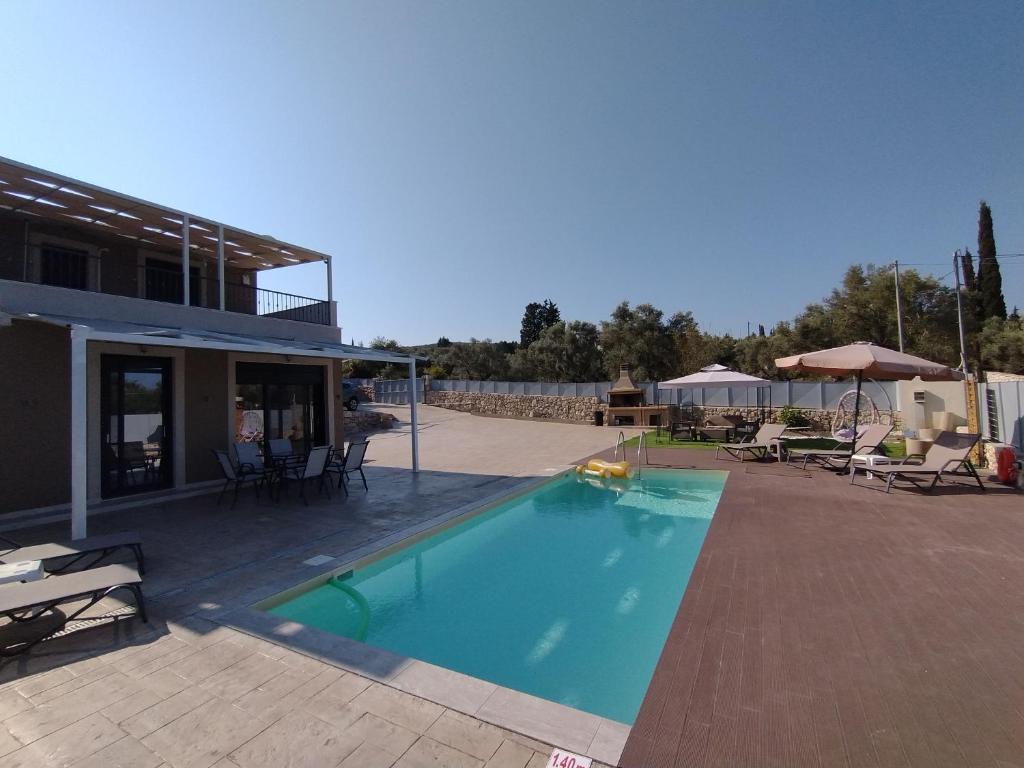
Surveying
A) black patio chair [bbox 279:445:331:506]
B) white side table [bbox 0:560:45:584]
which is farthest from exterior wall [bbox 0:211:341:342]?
white side table [bbox 0:560:45:584]

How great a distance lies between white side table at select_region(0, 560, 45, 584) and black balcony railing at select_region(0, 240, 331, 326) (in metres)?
7.52


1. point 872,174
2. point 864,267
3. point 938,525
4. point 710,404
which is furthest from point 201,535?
point 864,267

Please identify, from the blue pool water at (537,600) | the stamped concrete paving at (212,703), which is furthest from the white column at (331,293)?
the stamped concrete paving at (212,703)

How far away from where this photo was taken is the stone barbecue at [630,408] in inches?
904

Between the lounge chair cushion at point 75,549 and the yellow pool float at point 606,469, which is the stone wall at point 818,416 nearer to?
the yellow pool float at point 606,469

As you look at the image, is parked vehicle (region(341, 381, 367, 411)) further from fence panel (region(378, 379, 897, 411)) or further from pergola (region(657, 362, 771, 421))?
pergola (region(657, 362, 771, 421))

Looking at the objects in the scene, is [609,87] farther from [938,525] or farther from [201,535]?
[201,535]

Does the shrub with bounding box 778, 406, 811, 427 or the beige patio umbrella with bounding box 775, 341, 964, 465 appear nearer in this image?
the beige patio umbrella with bounding box 775, 341, 964, 465

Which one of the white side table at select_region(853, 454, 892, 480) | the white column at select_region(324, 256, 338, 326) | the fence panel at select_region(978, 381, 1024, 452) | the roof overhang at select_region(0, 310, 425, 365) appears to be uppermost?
the white column at select_region(324, 256, 338, 326)

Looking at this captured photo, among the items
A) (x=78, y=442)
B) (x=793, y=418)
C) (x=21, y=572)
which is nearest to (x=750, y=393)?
(x=793, y=418)

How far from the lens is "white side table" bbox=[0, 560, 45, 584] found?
400 centimetres

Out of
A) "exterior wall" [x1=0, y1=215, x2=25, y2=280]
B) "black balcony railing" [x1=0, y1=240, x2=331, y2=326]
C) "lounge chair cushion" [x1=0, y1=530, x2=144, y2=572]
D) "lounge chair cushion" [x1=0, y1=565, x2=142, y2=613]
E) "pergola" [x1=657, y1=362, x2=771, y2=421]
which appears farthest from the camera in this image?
"pergola" [x1=657, y1=362, x2=771, y2=421]

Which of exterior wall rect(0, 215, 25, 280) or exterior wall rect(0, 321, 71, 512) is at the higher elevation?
exterior wall rect(0, 215, 25, 280)

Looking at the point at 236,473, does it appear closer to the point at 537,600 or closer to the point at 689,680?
the point at 537,600
